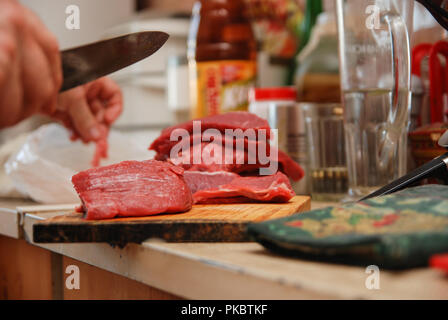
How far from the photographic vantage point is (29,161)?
3.07ft

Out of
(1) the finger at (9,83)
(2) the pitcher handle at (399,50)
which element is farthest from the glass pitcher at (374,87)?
(1) the finger at (9,83)

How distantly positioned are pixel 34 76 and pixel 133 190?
0.61 feet

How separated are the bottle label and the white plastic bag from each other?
0.84 feet

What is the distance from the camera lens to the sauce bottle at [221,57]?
131 centimetres

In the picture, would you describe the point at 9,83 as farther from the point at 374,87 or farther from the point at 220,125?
the point at 374,87

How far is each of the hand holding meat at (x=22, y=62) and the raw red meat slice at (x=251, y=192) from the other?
0.84 ft

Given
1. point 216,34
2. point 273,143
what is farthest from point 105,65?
Result: point 216,34

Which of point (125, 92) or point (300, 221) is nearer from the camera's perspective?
point (300, 221)

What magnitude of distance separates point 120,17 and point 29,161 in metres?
1.37

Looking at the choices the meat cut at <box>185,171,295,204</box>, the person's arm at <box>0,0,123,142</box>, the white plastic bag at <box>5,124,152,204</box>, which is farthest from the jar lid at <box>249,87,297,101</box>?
the person's arm at <box>0,0,123,142</box>

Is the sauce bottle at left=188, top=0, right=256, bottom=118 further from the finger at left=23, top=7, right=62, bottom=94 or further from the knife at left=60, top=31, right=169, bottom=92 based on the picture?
the finger at left=23, top=7, right=62, bottom=94

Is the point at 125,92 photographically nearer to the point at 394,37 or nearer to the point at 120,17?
the point at 120,17

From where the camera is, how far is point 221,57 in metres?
1.40

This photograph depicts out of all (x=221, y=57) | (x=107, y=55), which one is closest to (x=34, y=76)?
(x=107, y=55)
